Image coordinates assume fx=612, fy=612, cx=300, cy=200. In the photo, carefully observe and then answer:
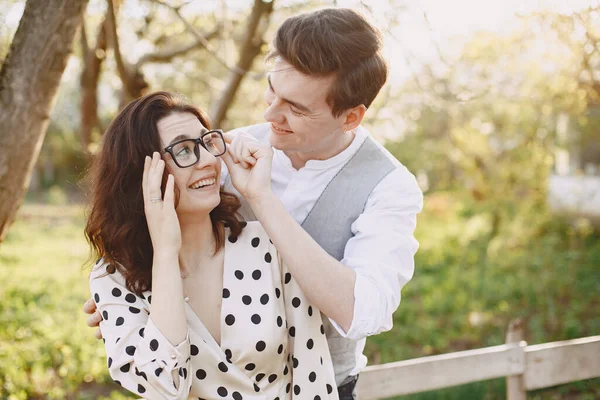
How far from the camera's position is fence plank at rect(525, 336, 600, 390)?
10.2 ft

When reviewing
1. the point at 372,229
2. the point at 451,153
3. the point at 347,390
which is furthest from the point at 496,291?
the point at 372,229

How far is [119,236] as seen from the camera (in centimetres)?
169

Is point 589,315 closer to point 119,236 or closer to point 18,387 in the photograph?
point 18,387

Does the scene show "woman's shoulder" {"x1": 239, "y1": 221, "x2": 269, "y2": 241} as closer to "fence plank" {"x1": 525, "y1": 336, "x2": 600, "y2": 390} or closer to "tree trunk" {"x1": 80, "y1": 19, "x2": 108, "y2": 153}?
"fence plank" {"x1": 525, "y1": 336, "x2": 600, "y2": 390}

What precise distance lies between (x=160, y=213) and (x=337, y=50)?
70 cm

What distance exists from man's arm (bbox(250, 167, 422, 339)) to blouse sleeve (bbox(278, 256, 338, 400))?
0.13m

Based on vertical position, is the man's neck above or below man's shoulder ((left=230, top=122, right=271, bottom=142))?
below

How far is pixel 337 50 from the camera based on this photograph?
1.79m

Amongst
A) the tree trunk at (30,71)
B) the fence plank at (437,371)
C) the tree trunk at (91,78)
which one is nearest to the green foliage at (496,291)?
the fence plank at (437,371)

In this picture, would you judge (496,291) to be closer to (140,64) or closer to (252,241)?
(140,64)

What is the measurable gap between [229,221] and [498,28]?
13.0ft

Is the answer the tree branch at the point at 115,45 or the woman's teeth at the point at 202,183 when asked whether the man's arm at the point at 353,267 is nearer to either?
the woman's teeth at the point at 202,183

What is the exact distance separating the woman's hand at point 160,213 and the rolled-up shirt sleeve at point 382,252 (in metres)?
0.50

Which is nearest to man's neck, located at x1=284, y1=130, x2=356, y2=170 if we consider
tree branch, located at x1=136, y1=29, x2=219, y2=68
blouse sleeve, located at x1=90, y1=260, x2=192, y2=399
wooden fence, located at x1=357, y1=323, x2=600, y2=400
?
blouse sleeve, located at x1=90, y1=260, x2=192, y2=399
